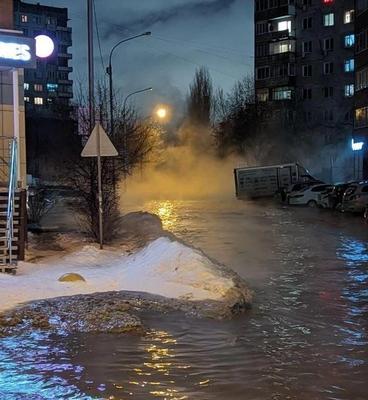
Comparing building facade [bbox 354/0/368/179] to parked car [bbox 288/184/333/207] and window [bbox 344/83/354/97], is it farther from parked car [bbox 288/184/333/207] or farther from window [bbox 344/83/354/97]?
window [bbox 344/83/354/97]

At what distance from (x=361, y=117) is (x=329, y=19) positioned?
87.4ft

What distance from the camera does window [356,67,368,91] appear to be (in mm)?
44312

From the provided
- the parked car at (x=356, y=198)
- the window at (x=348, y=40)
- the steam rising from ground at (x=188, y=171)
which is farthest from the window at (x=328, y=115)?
the parked car at (x=356, y=198)

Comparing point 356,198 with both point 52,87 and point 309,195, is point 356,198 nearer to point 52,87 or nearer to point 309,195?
point 309,195

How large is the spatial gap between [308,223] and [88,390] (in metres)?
20.9

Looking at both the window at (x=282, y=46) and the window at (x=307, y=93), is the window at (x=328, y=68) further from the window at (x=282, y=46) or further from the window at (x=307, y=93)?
the window at (x=282, y=46)

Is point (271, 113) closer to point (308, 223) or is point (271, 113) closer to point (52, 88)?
point (308, 223)

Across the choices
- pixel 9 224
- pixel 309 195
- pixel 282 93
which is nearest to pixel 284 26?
pixel 282 93

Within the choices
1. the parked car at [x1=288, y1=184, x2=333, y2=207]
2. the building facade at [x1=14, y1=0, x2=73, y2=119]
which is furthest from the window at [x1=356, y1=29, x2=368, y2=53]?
the building facade at [x1=14, y1=0, x2=73, y2=119]

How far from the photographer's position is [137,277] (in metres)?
9.98

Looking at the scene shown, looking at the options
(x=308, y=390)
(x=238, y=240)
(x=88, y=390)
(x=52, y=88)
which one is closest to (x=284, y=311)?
(x=308, y=390)

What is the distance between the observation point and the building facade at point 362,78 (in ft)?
144

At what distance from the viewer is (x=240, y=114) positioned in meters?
64.3

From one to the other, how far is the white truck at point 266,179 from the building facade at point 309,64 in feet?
71.6
